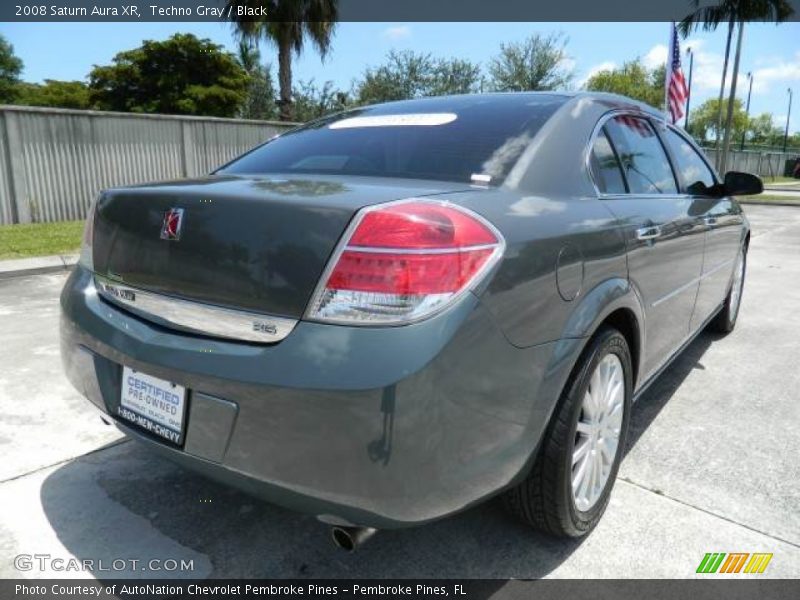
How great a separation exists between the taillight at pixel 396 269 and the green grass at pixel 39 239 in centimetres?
721

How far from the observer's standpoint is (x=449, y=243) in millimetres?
1534

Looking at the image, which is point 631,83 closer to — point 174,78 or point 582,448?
point 174,78

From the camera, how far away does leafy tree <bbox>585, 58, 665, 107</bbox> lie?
160 ft

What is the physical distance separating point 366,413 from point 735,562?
1446 mm

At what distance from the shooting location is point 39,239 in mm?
8617

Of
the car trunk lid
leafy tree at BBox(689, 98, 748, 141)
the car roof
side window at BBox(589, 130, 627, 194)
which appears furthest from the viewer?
leafy tree at BBox(689, 98, 748, 141)

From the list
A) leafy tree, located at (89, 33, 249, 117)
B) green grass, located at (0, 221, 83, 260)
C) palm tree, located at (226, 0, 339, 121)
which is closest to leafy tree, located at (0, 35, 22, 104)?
leafy tree, located at (89, 33, 249, 117)

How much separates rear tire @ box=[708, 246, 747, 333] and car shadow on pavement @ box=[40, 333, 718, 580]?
3.06 meters

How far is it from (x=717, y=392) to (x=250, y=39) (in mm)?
18495

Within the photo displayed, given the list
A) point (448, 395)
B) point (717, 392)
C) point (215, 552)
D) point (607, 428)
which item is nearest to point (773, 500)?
point (607, 428)

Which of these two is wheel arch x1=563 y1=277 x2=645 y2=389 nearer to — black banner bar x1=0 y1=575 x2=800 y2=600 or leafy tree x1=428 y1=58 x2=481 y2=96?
black banner bar x1=0 y1=575 x2=800 y2=600

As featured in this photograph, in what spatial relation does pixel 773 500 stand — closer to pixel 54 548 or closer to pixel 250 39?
pixel 54 548

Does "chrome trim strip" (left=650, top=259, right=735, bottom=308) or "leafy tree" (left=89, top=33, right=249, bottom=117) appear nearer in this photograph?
"chrome trim strip" (left=650, top=259, right=735, bottom=308)

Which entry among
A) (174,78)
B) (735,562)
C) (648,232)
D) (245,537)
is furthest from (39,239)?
(174,78)
